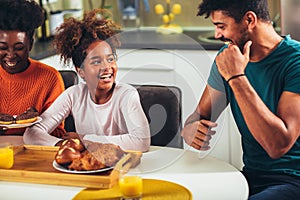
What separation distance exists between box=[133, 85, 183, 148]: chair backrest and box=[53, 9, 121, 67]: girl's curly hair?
0.59 ft

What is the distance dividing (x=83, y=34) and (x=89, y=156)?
0.35 metres

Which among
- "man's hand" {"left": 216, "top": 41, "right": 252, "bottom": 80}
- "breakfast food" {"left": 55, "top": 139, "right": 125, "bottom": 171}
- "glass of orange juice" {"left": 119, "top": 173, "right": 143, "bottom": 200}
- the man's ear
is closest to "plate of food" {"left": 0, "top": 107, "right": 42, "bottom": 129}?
"breakfast food" {"left": 55, "top": 139, "right": 125, "bottom": 171}

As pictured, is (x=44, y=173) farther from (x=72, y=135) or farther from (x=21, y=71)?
(x=21, y=71)

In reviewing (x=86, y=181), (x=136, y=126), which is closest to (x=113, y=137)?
(x=136, y=126)

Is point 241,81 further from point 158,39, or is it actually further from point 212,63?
point 158,39

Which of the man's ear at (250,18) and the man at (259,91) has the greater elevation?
the man's ear at (250,18)

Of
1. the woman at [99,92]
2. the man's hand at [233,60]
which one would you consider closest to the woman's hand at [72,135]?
the woman at [99,92]

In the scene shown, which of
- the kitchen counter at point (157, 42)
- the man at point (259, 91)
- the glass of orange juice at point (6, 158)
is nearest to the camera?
the man at point (259, 91)

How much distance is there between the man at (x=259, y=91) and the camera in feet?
5.69

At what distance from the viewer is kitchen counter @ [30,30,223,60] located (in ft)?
6.75

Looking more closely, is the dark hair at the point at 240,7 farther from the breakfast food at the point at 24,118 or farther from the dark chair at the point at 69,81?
the breakfast food at the point at 24,118

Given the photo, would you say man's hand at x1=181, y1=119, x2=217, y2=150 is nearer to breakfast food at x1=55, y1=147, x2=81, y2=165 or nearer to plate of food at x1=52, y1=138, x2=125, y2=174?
plate of food at x1=52, y1=138, x2=125, y2=174

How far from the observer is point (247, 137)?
193 centimetres

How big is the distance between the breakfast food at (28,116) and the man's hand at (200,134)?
477mm
